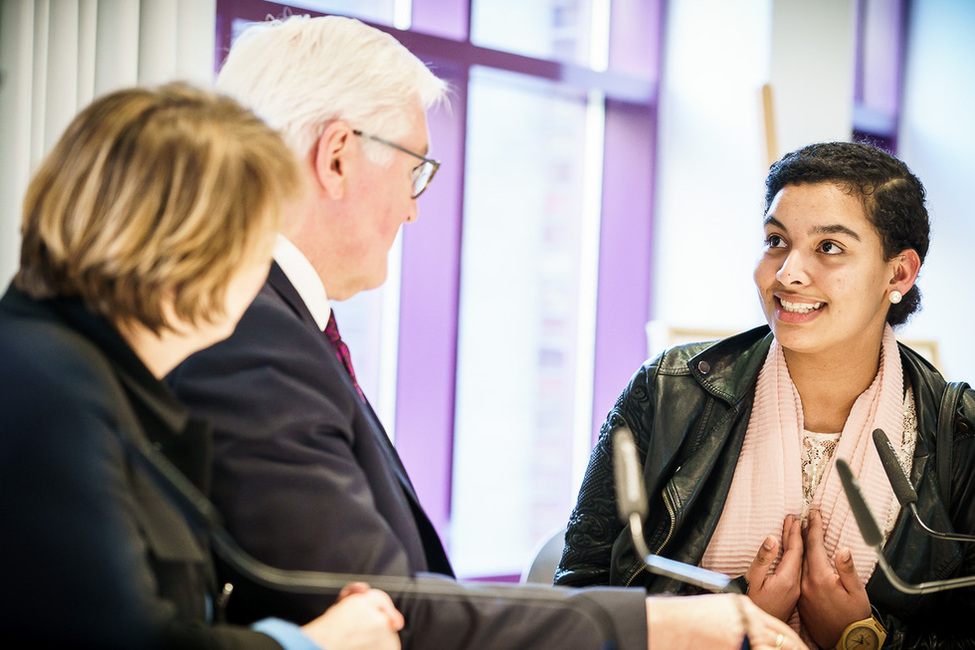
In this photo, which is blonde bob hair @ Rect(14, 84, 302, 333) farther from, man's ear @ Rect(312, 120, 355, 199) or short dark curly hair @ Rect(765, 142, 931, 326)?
short dark curly hair @ Rect(765, 142, 931, 326)

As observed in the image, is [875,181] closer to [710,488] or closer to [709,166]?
[710,488]

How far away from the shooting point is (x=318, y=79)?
126 cm

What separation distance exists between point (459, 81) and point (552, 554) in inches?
90.9

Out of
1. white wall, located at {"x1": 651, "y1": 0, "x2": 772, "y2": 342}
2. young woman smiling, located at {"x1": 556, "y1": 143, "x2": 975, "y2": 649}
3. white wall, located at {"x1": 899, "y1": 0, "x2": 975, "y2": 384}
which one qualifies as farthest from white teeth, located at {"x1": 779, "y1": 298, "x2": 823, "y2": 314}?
white wall, located at {"x1": 899, "y1": 0, "x2": 975, "y2": 384}

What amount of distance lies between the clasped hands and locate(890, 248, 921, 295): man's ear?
0.53m

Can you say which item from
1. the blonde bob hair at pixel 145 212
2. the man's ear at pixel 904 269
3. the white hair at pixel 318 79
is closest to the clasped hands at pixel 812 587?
the man's ear at pixel 904 269

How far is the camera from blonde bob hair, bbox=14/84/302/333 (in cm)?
77

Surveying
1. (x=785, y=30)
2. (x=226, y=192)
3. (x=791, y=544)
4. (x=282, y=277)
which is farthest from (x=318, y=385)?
(x=785, y=30)

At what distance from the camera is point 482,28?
3.72m

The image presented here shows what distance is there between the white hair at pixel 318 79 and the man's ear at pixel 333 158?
0.05 feet

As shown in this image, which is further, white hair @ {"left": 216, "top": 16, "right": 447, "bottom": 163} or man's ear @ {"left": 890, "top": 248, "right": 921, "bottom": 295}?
man's ear @ {"left": 890, "top": 248, "right": 921, "bottom": 295}

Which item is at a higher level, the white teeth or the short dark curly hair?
the short dark curly hair

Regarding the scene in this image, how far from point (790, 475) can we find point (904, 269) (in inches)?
18.8

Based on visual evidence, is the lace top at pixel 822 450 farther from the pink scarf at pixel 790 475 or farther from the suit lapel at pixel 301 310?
the suit lapel at pixel 301 310
